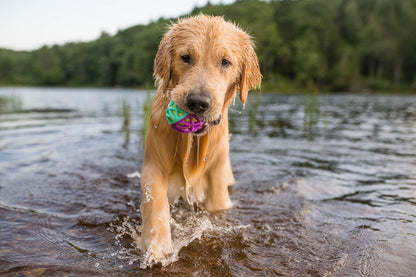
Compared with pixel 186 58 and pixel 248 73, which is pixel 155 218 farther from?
pixel 248 73

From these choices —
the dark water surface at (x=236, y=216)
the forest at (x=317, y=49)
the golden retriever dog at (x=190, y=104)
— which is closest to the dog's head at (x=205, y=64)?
the golden retriever dog at (x=190, y=104)

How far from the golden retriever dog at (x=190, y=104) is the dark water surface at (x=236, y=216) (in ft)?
1.59

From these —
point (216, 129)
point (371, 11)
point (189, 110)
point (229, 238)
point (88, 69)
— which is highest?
point (371, 11)

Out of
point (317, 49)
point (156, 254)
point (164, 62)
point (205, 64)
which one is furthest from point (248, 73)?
point (317, 49)

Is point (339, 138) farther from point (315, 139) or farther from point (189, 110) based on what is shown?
point (189, 110)

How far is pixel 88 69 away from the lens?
322ft

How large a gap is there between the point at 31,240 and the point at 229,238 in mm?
2224

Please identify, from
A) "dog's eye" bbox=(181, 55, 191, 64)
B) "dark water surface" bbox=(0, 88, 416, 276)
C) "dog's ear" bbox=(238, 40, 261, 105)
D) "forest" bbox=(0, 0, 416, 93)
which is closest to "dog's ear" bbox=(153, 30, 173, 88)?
"dog's eye" bbox=(181, 55, 191, 64)

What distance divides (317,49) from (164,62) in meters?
79.3

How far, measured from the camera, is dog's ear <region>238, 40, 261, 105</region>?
3.70m

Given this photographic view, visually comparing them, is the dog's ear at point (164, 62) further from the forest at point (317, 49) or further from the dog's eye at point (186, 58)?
the forest at point (317, 49)

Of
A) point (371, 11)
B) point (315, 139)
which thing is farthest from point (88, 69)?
point (315, 139)

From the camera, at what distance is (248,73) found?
375cm

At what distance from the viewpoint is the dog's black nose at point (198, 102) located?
279cm
